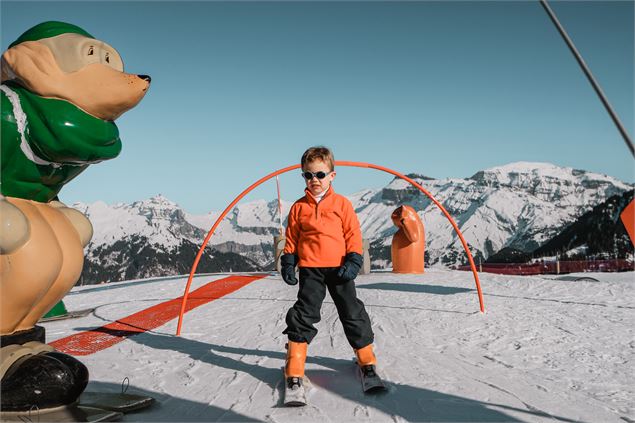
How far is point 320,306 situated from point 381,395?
2.67ft

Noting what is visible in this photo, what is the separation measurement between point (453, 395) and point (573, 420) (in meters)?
0.80

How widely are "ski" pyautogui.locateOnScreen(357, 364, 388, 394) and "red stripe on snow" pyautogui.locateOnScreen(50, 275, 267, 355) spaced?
10.8ft

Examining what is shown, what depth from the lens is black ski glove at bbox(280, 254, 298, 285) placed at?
148 inches

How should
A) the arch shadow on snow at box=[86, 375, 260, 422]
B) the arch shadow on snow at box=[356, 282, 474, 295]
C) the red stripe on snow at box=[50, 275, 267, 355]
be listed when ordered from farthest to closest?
the arch shadow on snow at box=[356, 282, 474, 295]
the red stripe on snow at box=[50, 275, 267, 355]
the arch shadow on snow at box=[86, 375, 260, 422]

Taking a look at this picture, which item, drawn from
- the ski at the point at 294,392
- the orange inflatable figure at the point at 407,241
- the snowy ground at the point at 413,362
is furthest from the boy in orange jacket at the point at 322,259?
the orange inflatable figure at the point at 407,241

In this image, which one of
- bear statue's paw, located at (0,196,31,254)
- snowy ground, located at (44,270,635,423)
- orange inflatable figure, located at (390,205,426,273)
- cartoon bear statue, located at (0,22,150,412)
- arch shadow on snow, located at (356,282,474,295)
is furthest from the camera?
orange inflatable figure, located at (390,205,426,273)

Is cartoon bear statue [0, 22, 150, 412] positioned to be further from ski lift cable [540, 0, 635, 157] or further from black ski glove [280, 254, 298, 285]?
ski lift cable [540, 0, 635, 157]

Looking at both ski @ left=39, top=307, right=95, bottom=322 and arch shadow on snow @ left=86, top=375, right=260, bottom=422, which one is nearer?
arch shadow on snow @ left=86, top=375, right=260, bottom=422

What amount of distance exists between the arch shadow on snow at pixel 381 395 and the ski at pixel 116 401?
0.43m

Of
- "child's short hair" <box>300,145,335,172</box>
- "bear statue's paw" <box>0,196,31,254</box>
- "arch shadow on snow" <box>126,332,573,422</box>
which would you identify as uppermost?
"child's short hair" <box>300,145,335,172</box>

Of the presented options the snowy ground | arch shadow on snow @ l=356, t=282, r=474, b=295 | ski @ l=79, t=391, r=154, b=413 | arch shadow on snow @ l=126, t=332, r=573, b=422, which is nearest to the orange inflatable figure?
arch shadow on snow @ l=356, t=282, r=474, b=295

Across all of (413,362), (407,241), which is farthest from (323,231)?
(407,241)

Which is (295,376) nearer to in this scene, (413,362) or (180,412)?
(180,412)

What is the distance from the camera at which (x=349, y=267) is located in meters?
3.75
